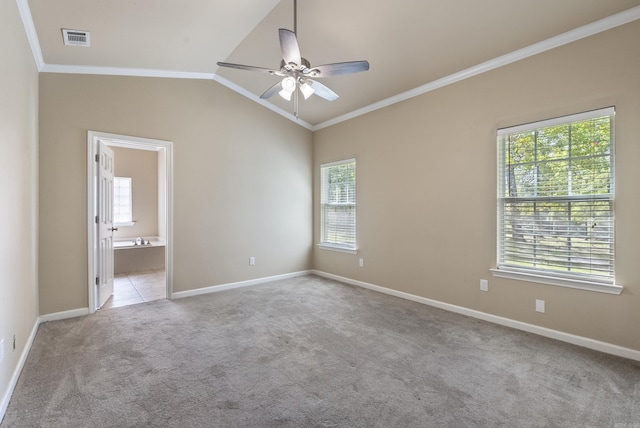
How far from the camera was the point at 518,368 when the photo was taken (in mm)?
2416

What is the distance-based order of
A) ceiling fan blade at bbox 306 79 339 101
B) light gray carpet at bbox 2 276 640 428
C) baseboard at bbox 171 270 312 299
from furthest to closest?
baseboard at bbox 171 270 312 299 < ceiling fan blade at bbox 306 79 339 101 < light gray carpet at bbox 2 276 640 428

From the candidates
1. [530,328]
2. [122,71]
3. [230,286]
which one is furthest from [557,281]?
[122,71]

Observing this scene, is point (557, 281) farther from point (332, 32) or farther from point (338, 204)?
point (332, 32)

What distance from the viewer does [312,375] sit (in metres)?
2.32

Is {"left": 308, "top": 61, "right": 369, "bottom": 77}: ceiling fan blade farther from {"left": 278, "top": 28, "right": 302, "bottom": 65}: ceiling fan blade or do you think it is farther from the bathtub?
the bathtub

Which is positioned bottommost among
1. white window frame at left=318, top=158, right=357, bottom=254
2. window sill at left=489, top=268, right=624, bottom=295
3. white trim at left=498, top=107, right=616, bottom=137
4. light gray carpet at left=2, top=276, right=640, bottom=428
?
light gray carpet at left=2, top=276, right=640, bottom=428

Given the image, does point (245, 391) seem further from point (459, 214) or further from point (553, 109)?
point (553, 109)

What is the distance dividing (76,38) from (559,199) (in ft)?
16.2

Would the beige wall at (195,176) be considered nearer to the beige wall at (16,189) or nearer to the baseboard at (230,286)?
the baseboard at (230,286)

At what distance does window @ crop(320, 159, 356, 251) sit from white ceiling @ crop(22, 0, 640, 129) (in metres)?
1.55

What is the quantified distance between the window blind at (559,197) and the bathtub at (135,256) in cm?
617

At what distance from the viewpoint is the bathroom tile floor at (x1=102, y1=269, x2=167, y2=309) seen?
4212 millimetres

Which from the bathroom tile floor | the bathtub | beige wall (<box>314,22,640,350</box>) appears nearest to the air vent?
the bathroom tile floor

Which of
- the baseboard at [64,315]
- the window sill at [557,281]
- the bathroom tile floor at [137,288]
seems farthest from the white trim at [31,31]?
the window sill at [557,281]
